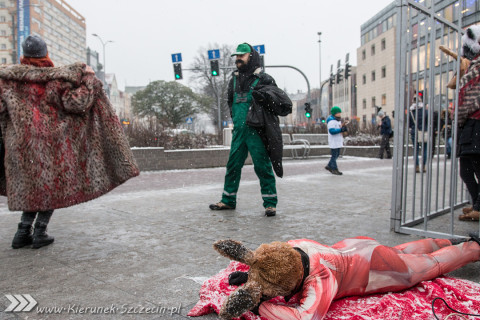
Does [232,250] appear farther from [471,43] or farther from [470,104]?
[471,43]

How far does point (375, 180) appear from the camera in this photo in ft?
27.9

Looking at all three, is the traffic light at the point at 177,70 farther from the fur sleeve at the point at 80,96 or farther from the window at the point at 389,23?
the window at the point at 389,23

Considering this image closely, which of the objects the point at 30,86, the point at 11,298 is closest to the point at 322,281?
the point at 11,298

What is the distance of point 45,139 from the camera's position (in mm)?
3316

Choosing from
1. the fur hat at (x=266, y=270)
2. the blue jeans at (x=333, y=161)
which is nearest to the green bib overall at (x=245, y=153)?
the fur hat at (x=266, y=270)

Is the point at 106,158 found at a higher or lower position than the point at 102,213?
higher

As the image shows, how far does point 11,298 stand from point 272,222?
264cm

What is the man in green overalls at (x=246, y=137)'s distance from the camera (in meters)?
4.85

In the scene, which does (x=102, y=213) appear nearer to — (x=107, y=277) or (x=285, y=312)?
(x=107, y=277)

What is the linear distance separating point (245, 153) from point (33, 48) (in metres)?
2.55

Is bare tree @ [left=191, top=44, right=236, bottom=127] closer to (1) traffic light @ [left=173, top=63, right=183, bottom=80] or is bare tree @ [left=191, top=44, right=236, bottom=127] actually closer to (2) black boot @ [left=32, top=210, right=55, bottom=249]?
(1) traffic light @ [left=173, top=63, right=183, bottom=80]

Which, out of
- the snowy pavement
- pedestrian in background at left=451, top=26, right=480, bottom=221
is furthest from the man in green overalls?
pedestrian in background at left=451, top=26, right=480, bottom=221

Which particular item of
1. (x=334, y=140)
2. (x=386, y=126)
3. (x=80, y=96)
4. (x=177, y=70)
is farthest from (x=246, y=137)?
(x=177, y=70)

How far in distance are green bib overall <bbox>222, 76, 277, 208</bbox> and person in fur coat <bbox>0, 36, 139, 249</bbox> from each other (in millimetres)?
1796
